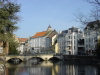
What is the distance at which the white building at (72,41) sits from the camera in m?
76.0

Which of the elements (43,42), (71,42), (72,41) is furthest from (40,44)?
(72,41)

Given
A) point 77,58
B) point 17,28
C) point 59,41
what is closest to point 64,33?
point 59,41

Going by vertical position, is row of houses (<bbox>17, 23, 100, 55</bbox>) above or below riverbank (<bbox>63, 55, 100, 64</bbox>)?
above

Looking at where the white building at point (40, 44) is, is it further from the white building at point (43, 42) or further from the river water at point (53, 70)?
the river water at point (53, 70)

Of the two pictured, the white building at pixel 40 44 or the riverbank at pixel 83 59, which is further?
the white building at pixel 40 44

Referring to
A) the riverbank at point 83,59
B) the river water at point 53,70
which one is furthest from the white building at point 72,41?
the river water at point 53,70

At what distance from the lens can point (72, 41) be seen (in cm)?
7788

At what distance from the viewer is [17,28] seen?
56.5 feet

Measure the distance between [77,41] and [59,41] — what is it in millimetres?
14359

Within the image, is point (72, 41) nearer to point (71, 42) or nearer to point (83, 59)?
point (71, 42)

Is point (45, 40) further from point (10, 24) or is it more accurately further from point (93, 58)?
point (10, 24)

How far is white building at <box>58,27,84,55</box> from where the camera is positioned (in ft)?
249

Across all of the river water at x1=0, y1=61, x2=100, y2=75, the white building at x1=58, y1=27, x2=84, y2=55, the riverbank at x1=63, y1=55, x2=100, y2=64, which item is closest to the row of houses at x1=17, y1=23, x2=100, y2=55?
the white building at x1=58, y1=27, x2=84, y2=55

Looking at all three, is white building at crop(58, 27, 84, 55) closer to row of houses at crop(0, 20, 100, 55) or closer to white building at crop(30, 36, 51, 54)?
row of houses at crop(0, 20, 100, 55)
